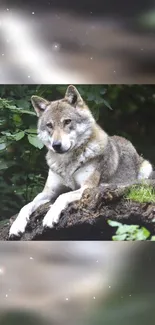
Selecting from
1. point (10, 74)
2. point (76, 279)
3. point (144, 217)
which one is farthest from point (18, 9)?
point (76, 279)

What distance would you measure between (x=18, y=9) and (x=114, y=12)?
1.35 ft

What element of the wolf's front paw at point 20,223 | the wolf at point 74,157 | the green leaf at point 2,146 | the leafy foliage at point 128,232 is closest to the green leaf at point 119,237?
the leafy foliage at point 128,232

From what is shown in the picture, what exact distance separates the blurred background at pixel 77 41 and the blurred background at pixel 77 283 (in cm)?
74

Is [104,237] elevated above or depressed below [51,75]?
below

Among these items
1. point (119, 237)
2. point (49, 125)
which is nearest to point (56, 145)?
point (49, 125)

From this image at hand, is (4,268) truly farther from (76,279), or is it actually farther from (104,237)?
(104,237)

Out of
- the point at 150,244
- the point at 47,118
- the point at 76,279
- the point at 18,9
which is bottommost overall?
the point at 76,279

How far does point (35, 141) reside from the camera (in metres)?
2.36

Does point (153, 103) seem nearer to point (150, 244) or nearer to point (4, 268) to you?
point (150, 244)

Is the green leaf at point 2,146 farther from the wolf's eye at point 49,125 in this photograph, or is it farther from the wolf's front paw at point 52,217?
the wolf's front paw at point 52,217

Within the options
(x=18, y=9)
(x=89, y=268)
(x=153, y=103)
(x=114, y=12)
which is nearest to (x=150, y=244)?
(x=89, y=268)

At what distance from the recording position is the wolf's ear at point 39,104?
2.34 meters

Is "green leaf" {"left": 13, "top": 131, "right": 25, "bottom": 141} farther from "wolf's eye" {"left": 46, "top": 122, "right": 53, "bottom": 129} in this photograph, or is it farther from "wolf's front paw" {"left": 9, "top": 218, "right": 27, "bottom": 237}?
"wolf's front paw" {"left": 9, "top": 218, "right": 27, "bottom": 237}

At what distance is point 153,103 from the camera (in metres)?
2.37
